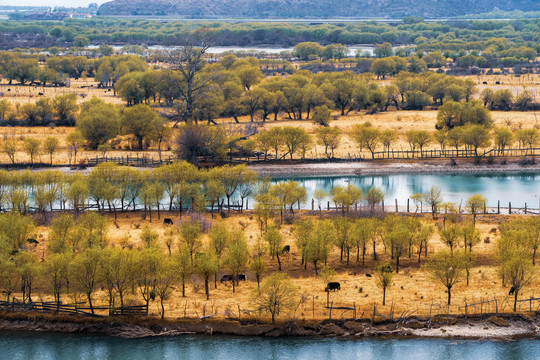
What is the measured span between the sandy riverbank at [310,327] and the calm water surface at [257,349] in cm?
47

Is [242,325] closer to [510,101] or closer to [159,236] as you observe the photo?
[159,236]

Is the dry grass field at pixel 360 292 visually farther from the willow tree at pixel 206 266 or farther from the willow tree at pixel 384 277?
the willow tree at pixel 206 266

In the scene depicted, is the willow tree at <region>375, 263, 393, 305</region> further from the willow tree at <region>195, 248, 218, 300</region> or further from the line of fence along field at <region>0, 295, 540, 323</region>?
the willow tree at <region>195, 248, 218, 300</region>

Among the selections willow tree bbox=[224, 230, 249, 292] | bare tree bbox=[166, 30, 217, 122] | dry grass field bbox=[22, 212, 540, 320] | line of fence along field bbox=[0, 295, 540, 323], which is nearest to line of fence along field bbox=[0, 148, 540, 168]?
bare tree bbox=[166, 30, 217, 122]

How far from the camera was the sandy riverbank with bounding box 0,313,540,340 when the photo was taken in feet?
150

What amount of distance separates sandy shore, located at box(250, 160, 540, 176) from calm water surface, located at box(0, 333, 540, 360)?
45.1m

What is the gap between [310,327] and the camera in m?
46.1

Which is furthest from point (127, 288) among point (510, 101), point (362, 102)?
point (510, 101)

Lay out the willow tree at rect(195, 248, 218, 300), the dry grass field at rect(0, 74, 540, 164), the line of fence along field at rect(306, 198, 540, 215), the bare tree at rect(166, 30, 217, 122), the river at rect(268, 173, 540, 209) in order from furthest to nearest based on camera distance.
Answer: the dry grass field at rect(0, 74, 540, 164) < the bare tree at rect(166, 30, 217, 122) < the river at rect(268, 173, 540, 209) < the line of fence along field at rect(306, 198, 540, 215) < the willow tree at rect(195, 248, 218, 300)

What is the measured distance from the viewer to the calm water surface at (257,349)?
44062mm

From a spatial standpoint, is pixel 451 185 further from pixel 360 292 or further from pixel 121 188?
pixel 121 188

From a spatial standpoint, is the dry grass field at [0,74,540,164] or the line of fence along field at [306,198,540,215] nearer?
the line of fence along field at [306,198,540,215]

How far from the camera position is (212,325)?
4678 centimetres

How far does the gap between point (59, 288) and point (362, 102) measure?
85198 mm
